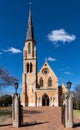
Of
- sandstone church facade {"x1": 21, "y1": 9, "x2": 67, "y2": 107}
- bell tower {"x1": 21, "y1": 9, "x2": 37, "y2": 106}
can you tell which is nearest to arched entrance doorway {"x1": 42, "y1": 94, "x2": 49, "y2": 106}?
sandstone church facade {"x1": 21, "y1": 9, "x2": 67, "y2": 107}

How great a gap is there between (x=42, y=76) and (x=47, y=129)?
51.2 m

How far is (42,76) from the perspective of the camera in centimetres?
6719

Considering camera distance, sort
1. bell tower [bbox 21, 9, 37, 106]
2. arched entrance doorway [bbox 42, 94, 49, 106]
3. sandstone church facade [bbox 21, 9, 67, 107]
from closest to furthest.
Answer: sandstone church facade [bbox 21, 9, 67, 107] → bell tower [bbox 21, 9, 37, 106] → arched entrance doorway [bbox 42, 94, 49, 106]

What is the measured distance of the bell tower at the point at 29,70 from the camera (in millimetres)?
64875

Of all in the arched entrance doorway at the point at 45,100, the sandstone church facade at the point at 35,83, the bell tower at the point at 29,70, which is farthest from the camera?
the arched entrance doorway at the point at 45,100

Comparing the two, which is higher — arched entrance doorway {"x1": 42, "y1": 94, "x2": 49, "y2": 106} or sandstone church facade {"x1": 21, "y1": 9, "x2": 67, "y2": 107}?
sandstone church facade {"x1": 21, "y1": 9, "x2": 67, "y2": 107}

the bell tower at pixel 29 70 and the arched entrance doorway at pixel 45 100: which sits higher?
the bell tower at pixel 29 70

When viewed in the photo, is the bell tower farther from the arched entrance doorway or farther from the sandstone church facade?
the arched entrance doorway

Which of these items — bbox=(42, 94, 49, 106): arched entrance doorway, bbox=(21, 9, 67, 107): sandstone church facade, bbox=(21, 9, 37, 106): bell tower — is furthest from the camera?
bbox=(42, 94, 49, 106): arched entrance doorway

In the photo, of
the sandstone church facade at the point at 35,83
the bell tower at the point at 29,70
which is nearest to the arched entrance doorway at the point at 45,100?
the sandstone church facade at the point at 35,83

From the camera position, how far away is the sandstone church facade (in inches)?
2549

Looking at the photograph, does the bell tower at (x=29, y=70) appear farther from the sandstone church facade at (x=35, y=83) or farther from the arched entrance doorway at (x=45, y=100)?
the arched entrance doorway at (x=45, y=100)

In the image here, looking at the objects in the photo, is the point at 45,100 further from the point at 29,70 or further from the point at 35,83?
the point at 29,70

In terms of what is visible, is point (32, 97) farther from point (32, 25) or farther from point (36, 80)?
point (32, 25)
